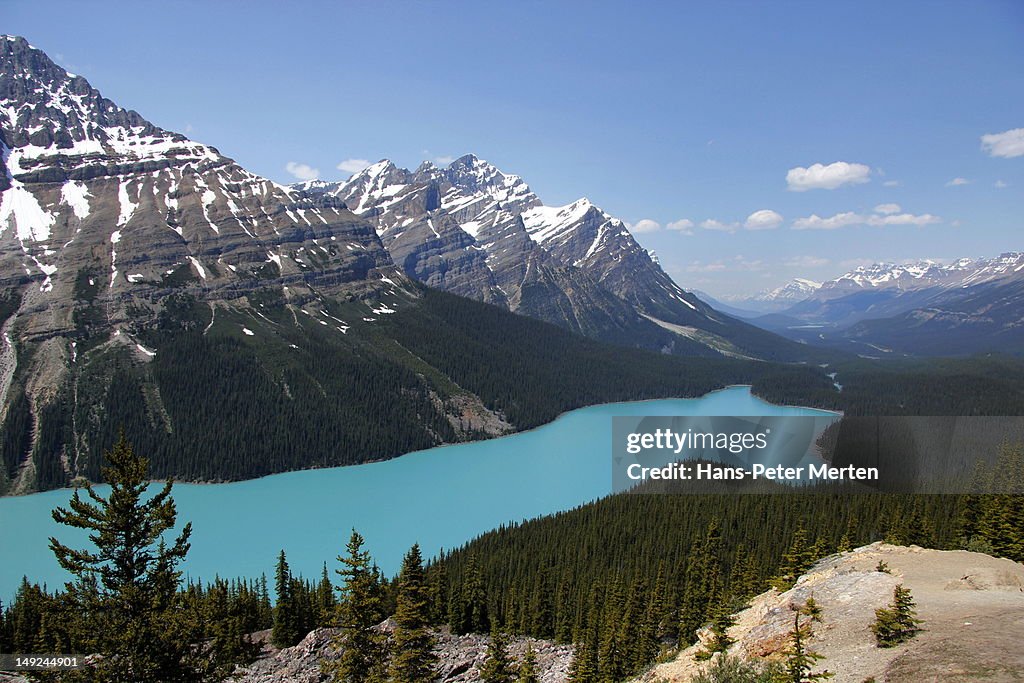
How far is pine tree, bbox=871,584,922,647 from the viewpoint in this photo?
60.1 feet

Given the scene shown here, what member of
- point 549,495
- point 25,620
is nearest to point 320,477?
point 549,495

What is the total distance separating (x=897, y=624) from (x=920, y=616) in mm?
2093

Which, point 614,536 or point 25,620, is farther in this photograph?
point 614,536

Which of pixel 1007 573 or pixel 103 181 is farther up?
pixel 103 181

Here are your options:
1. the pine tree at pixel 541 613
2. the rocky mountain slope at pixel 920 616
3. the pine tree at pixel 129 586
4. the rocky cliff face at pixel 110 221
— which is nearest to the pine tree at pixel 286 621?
the pine tree at pixel 541 613

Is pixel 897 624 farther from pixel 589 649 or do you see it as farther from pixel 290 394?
pixel 290 394

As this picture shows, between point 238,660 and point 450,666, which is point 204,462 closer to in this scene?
point 238,660

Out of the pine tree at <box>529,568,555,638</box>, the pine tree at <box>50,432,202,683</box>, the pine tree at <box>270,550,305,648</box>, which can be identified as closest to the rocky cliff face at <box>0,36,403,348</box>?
the pine tree at <box>270,550,305,648</box>

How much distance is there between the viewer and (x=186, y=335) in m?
140

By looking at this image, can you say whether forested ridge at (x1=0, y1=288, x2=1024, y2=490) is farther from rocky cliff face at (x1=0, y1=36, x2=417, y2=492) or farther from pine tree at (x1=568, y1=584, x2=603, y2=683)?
pine tree at (x1=568, y1=584, x2=603, y2=683)

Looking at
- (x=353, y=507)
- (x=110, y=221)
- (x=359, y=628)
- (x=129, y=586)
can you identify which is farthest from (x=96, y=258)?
(x=129, y=586)

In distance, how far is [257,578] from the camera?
63656 millimetres

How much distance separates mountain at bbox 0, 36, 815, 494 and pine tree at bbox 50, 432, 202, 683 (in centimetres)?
9719

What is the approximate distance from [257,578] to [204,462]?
51010 mm
